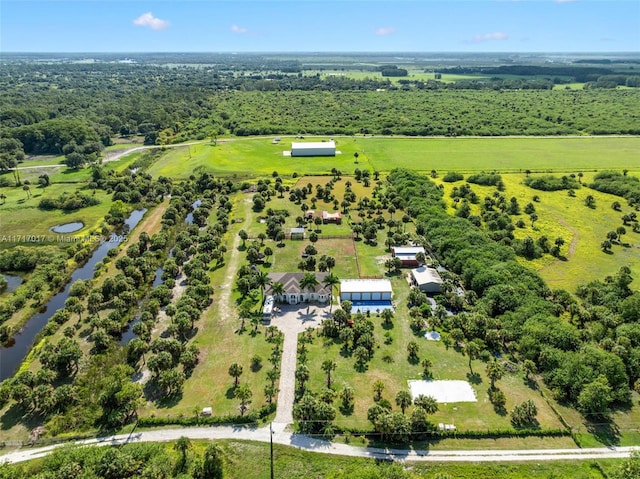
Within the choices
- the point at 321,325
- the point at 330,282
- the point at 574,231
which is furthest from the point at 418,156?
the point at 321,325

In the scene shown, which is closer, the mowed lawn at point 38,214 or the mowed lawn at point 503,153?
the mowed lawn at point 38,214

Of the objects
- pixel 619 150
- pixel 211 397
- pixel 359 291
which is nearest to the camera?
pixel 211 397

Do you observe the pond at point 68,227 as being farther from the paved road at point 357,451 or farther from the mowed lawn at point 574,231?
the mowed lawn at point 574,231

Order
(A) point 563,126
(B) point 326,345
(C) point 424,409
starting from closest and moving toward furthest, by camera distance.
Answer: (C) point 424,409, (B) point 326,345, (A) point 563,126

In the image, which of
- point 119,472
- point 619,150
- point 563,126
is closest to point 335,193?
point 119,472

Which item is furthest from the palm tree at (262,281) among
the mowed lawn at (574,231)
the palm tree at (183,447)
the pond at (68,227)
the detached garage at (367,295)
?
the pond at (68,227)

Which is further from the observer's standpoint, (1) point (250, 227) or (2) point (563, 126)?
(2) point (563, 126)

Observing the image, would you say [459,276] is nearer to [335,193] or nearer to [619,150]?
[335,193]
